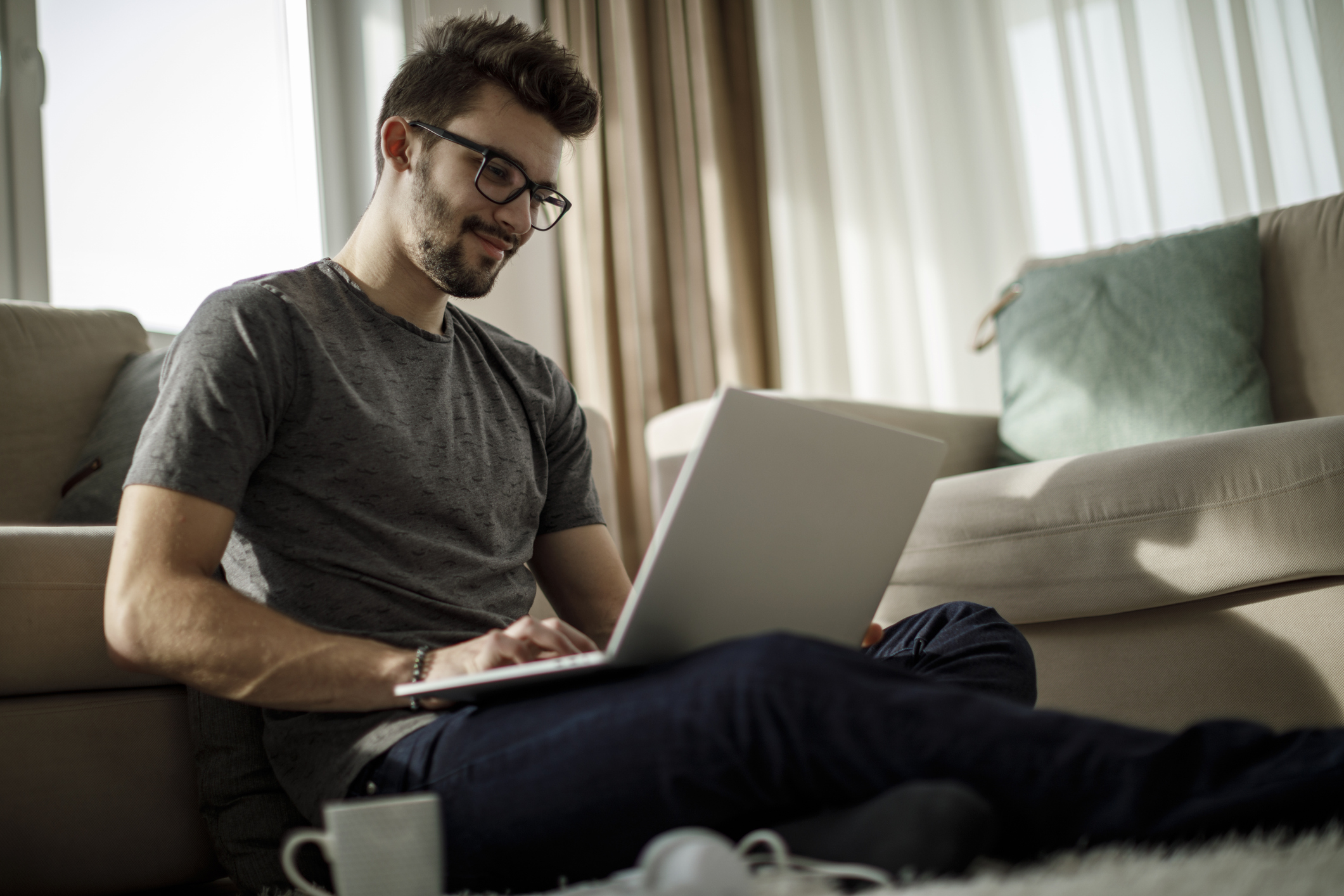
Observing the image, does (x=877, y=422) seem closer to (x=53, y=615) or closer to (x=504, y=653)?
(x=504, y=653)

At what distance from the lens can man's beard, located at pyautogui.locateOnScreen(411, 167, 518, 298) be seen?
1.18 meters

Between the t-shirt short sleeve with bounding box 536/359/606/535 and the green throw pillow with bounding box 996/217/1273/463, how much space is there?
3.41 ft

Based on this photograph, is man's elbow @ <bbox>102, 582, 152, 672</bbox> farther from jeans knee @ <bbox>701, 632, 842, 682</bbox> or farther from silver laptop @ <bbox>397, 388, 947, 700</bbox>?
jeans knee @ <bbox>701, 632, 842, 682</bbox>

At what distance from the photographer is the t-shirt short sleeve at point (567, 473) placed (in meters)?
1.27

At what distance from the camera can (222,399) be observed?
2.99 ft

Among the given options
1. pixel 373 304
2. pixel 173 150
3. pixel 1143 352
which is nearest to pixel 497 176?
pixel 373 304

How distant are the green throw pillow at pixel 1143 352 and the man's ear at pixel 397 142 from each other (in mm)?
1309

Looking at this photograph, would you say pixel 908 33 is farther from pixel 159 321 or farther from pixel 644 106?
pixel 159 321

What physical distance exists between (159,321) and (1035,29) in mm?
2332

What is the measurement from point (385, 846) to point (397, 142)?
2.90ft

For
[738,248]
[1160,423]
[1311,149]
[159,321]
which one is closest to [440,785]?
[1160,423]

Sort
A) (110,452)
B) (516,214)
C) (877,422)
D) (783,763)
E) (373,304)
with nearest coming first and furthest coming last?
(783,763), (373,304), (516,214), (110,452), (877,422)

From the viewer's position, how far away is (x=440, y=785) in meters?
0.81

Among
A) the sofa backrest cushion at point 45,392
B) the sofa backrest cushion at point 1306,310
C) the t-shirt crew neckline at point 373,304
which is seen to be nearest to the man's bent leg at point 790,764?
the t-shirt crew neckline at point 373,304
